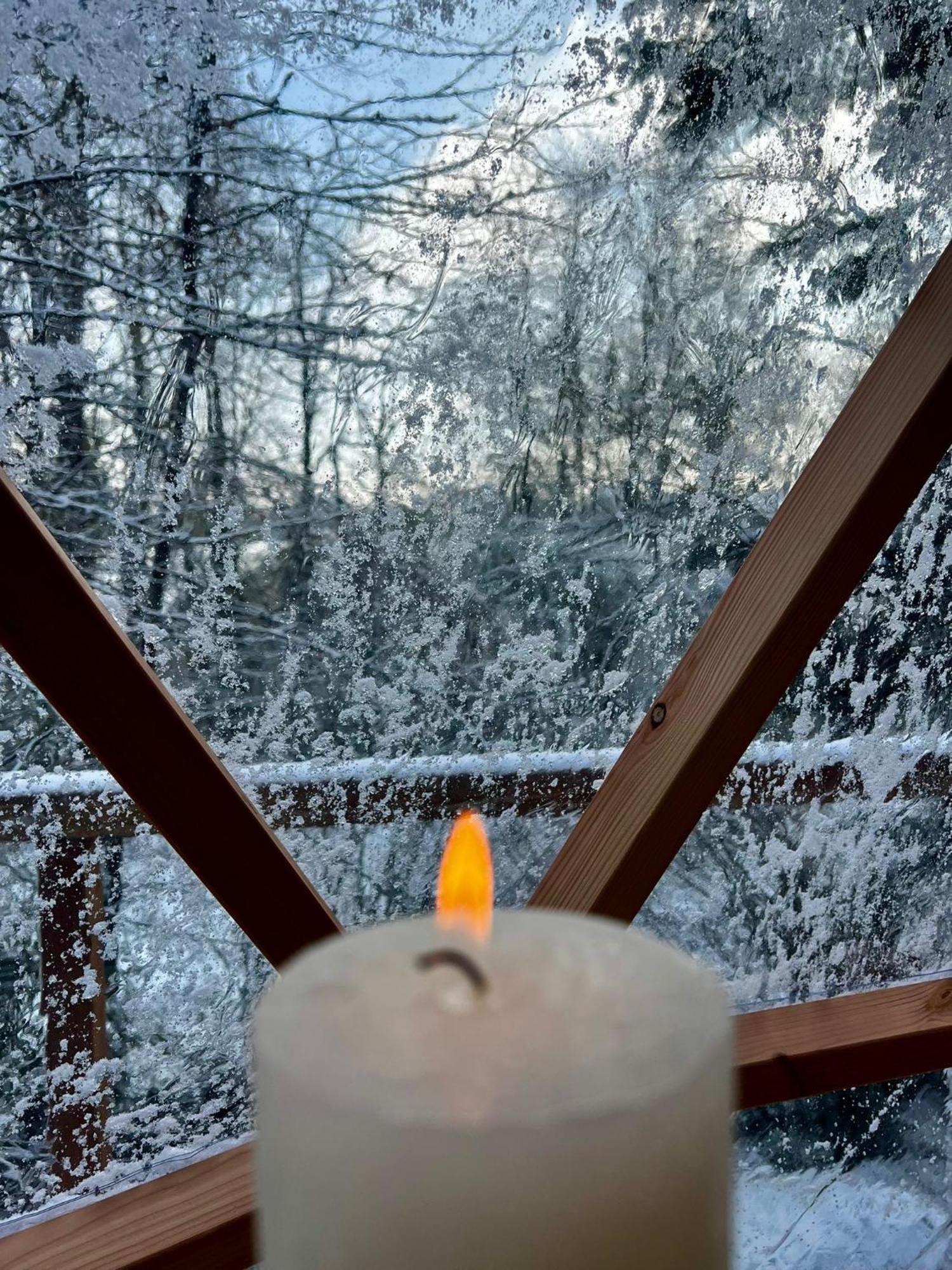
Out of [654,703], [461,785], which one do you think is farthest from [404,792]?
[654,703]

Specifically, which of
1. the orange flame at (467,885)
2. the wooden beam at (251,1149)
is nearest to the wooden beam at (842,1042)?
the wooden beam at (251,1149)

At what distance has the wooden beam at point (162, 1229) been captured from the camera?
53 cm

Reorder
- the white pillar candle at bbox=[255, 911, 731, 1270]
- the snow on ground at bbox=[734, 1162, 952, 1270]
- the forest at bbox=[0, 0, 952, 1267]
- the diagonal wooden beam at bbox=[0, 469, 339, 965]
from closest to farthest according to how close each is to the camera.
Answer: the white pillar candle at bbox=[255, 911, 731, 1270] → the diagonal wooden beam at bbox=[0, 469, 339, 965] → the forest at bbox=[0, 0, 952, 1267] → the snow on ground at bbox=[734, 1162, 952, 1270]

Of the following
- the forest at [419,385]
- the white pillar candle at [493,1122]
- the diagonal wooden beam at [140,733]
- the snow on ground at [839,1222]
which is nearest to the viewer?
the white pillar candle at [493,1122]

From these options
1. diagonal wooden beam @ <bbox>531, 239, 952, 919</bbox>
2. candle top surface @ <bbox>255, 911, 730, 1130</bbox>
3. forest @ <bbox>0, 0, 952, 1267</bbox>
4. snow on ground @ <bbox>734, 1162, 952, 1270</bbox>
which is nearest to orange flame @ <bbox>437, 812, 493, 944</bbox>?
candle top surface @ <bbox>255, 911, 730, 1130</bbox>

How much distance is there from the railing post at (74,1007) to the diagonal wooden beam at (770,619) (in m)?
0.35

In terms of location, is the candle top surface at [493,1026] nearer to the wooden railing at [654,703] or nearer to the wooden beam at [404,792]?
the wooden railing at [654,703]

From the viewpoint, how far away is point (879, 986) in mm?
1062

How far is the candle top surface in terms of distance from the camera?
0.15 m

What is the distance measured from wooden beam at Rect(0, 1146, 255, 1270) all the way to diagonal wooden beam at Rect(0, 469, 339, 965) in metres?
0.12

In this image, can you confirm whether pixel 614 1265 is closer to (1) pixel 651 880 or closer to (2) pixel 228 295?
(1) pixel 651 880

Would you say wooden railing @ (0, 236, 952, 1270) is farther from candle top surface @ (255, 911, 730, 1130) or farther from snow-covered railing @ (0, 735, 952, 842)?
candle top surface @ (255, 911, 730, 1130)

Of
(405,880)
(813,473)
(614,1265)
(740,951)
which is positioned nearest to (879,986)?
(740,951)

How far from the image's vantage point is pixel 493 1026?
0.16 metres
